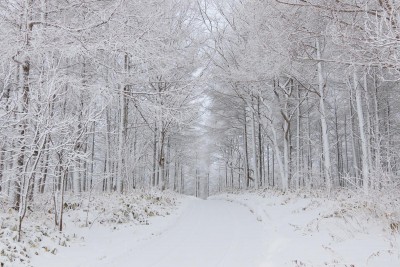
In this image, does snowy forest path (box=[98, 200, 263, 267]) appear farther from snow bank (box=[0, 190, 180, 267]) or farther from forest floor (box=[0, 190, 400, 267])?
snow bank (box=[0, 190, 180, 267])

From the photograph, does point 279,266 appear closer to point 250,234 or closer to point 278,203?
point 250,234

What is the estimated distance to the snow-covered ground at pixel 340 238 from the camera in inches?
187

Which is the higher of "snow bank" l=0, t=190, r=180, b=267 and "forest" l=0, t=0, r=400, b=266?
"forest" l=0, t=0, r=400, b=266

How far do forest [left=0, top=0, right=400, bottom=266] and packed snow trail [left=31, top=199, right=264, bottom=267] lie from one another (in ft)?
4.90

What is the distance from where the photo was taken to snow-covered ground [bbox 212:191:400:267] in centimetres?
475

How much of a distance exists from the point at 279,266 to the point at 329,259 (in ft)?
2.38

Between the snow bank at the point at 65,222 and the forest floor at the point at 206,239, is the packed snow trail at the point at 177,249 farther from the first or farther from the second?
the snow bank at the point at 65,222

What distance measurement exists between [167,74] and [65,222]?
→ 357 inches

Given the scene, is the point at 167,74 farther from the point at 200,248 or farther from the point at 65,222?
the point at 200,248

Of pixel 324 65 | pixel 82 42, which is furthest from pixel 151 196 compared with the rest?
pixel 324 65

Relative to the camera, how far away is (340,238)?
619cm

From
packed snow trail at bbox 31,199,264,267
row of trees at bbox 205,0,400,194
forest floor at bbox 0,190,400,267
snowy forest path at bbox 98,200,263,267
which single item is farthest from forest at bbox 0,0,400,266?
snowy forest path at bbox 98,200,263,267

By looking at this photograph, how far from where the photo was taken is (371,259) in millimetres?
4527

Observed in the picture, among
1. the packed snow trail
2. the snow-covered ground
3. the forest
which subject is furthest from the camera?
the forest
